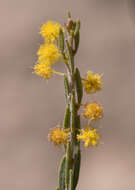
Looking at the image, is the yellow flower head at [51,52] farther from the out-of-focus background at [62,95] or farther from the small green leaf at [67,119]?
the out-of-focus background at [62,95]

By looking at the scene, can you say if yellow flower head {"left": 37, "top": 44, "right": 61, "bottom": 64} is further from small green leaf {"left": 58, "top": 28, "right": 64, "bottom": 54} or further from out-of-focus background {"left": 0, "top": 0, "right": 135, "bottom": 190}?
out-of-focus background {"left": 0, "top": 0, "right": 135, "bottom": 190}

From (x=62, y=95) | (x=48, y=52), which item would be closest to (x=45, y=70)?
(x=48, y=52)

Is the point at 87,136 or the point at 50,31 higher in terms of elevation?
the point at 50,31

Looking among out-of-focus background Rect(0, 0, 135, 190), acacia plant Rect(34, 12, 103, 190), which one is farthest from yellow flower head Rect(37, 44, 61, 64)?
out-of-focus background Rect(0, 0, 135, 190)

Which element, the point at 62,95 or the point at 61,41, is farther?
the point at 62,95

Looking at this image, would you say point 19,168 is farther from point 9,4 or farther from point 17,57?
point 9,4

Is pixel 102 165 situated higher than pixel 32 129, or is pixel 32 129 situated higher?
pixel 32 129

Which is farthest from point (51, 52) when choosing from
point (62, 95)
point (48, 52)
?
point (62, 95)

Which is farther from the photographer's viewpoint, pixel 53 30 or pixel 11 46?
pixel 11 46

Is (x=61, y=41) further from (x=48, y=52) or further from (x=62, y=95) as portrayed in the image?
(x=62, y=95)

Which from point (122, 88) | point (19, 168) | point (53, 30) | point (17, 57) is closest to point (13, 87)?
point (17, 57)

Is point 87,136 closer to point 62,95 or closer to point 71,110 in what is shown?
point 71,110
